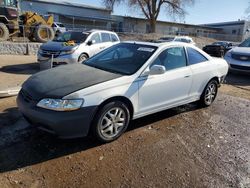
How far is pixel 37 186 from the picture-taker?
9.09 ft

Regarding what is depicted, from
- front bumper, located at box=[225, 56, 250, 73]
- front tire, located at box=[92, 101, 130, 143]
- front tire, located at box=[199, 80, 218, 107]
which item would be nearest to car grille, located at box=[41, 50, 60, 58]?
front tire, located at box=[199, 80, 218, 107]

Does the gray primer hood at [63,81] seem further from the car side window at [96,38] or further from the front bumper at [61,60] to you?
the car side window at [96,38]

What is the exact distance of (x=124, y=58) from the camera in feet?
14.8

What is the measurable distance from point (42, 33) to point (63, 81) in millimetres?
13466

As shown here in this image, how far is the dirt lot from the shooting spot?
117 inches

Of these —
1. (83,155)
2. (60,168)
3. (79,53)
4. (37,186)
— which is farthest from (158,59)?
(79,53)

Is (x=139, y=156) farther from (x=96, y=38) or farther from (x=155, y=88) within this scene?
(x=96, y=38)

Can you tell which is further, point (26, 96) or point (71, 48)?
point (71, 48)

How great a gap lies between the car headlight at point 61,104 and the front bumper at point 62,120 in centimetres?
5

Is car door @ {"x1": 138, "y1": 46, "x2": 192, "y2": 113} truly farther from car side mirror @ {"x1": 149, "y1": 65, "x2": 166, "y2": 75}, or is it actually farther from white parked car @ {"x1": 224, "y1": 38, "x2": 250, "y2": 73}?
white parked car @ {"x1": 224, "y1": 38, "x2": 250, "y2": 73}

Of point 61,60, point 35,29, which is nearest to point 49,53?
point 61,60

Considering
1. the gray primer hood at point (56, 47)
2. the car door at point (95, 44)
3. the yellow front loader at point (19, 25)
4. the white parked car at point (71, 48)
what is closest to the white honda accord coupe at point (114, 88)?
the white parked car at point (71, 48)

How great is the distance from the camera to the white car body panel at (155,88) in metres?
3.47

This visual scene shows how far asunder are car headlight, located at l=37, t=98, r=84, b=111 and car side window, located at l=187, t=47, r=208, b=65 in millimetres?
2636
